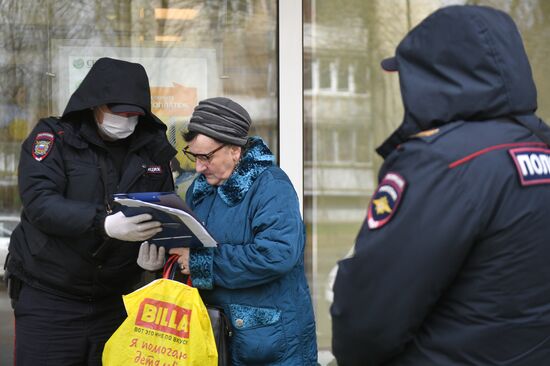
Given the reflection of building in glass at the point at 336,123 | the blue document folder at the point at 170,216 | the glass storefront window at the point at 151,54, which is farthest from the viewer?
the reflection of building in glass at the point at 336,123

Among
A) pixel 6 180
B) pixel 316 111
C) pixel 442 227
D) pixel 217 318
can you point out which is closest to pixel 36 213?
pixel 217 318

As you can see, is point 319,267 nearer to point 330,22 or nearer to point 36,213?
point 330,22

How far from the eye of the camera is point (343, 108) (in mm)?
4508

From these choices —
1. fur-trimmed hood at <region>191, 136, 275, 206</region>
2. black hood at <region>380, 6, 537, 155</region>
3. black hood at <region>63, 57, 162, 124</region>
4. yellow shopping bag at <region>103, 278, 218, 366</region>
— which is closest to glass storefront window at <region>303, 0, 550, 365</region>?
black hood at <region>63, 57, 162, 124</region>

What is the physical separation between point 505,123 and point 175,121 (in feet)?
9.21

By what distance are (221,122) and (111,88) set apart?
524mm

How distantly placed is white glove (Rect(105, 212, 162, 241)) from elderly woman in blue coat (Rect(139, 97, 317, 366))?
123 millimetres

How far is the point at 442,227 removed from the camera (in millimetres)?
1543

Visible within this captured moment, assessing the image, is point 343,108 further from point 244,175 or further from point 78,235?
point 78,235

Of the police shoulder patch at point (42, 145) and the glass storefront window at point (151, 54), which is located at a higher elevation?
the glass storefront window at point (151, 54)

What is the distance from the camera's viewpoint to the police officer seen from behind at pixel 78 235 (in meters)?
2.92

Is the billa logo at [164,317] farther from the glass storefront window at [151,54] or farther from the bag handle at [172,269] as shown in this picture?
the glass storefront window at [151,54]

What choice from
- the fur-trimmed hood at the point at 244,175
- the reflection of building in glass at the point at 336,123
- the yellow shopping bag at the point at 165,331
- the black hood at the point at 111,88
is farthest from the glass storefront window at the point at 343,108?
the yellow shopping bag at the point at 165,331

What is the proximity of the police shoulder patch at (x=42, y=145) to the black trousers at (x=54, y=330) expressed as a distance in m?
0.53
